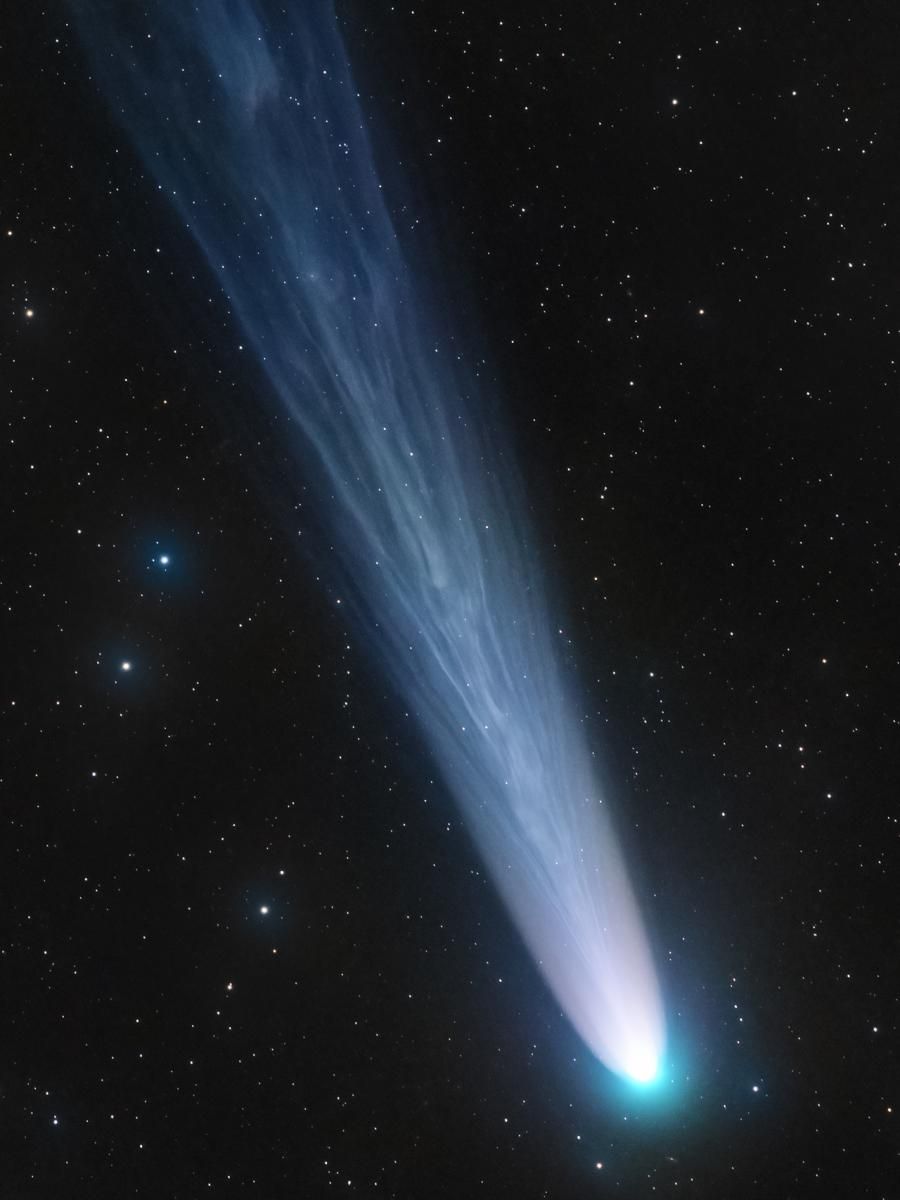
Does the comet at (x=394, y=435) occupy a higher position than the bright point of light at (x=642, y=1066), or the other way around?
the comet at (x=394, y=435)

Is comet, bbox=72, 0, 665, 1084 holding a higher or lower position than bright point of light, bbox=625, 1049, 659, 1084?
higher

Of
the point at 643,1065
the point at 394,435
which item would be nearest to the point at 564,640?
the point at 394,435

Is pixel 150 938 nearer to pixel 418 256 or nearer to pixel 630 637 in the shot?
pixel 630 637

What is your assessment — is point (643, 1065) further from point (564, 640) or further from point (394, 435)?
point (394, 435)

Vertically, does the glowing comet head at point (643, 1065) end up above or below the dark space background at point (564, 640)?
below

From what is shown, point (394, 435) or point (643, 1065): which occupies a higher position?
point (394, 435)

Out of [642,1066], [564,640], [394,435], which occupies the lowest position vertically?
[642,1066]

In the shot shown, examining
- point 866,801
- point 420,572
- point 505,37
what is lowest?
point 866,801

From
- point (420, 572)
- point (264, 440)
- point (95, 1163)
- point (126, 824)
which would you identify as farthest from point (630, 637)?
point (95, 1163)
